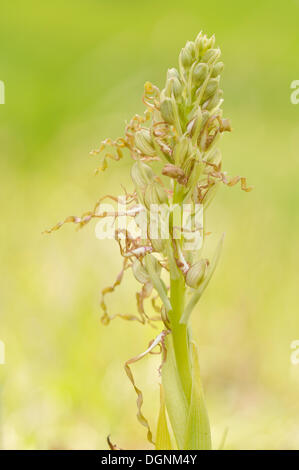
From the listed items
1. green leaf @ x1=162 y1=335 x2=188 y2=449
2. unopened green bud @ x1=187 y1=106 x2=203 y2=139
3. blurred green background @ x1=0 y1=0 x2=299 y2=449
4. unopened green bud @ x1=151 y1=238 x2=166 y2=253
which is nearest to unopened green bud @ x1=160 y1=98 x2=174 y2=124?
unopened green bud @ x1=187 y1=106 x2=203 y2=139

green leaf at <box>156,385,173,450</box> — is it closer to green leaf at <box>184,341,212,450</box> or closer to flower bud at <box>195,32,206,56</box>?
green leaf at <box>184,341,212,450</box>

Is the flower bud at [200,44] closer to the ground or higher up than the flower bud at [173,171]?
higher up

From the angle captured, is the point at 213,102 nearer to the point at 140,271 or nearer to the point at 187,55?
the point at 187,55

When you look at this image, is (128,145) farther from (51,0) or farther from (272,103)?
(51,0)

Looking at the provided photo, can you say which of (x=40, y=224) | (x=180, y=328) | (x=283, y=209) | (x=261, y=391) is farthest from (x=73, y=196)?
(x=180, y=328)

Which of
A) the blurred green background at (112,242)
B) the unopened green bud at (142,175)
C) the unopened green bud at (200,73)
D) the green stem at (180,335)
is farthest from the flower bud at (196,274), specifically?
the blurred green background at (112,242)

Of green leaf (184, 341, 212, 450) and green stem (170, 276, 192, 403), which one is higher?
green stem (170, 276, 192, 403)

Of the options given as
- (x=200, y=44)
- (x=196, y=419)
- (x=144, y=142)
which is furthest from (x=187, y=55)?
(x=196, y=419)

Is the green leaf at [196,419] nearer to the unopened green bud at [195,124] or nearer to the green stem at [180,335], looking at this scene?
the green stem at [180,335]
